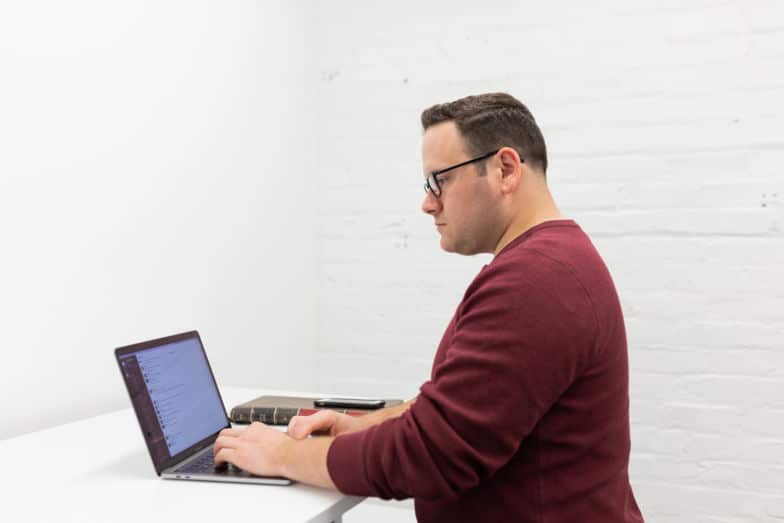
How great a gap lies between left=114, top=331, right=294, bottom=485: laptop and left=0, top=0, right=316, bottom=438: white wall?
45cm

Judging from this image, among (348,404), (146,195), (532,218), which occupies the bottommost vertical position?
(348,404)

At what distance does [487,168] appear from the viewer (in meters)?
1.32

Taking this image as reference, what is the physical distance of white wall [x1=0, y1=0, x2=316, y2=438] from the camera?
168cm

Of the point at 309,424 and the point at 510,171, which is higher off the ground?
the point at 510,171

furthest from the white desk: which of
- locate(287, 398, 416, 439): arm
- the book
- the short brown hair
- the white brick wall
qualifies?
the white brick wall

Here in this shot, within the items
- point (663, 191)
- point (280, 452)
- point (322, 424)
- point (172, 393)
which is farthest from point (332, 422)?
point (663, 191)

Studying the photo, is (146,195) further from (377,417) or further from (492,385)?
(492,385)

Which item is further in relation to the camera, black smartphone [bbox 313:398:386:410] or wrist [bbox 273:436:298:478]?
black smartphone [bbox 313:398:386:410]

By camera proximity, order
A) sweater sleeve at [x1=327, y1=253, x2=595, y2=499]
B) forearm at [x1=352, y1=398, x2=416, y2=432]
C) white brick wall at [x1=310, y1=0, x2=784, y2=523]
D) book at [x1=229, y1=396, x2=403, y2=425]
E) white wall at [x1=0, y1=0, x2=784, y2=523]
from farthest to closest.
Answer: white brick wall at [x1=310, y1=0, x2=784, y2=523]
white wall at [x1=0, y1=0, x2=784, y2=523]
book at [x1=229, y1=396, x2=403, y2=425]
forearm at [x1=352, y1=398, x2=416, y2=432]
sweater sleeve at [x1=327, y1=253, x2=595, y2=499]

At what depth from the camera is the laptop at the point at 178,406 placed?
49.2 inches

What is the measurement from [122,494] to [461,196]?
0.74 metres

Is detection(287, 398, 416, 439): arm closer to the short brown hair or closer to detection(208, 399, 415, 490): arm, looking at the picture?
detection(208, 399, 415, 490): arm

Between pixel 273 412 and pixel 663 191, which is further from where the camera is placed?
pixel 663 191

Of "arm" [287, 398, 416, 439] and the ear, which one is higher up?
the ear
